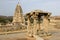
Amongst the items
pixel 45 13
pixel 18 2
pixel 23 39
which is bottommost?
pixel 23 39

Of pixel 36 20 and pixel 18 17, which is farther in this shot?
pixel 18 17

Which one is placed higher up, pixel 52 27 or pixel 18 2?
pixel 18 2

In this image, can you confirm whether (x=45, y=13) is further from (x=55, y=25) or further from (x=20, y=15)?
(x=20, y=15)

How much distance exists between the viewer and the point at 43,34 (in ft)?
47.5

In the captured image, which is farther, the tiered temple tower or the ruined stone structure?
the tiered temple tower

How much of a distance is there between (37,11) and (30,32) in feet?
8.32

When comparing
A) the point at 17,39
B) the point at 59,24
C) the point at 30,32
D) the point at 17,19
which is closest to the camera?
the point at 17,39

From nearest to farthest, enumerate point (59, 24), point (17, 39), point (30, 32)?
1. point (17, 39)
2. point (30, 32)
3. point (59, 24)

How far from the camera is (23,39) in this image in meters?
14.5

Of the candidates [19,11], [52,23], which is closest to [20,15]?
[19,11]

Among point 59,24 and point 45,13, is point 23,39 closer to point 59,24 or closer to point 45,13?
point 45,13

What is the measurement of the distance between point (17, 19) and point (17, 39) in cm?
2094

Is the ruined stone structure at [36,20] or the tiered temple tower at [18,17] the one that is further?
the tiered temple tower at [18,17]

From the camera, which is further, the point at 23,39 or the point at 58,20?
the point at 58,20
